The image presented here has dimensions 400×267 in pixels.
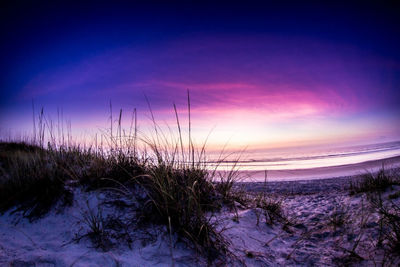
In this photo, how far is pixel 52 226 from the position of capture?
2461 mm

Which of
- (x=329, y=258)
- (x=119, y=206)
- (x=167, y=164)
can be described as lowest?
(x=329, y=258)

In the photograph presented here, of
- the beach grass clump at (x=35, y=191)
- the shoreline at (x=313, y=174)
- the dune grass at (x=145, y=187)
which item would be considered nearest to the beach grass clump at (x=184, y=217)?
the dune grass at (x=145, y=187)

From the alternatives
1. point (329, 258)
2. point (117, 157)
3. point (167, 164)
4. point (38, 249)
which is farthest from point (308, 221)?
point (38, 249)

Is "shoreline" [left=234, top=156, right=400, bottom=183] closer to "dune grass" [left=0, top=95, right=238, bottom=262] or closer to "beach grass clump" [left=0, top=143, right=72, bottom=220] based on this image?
"dune grass" [left=0, top=95, right=238, bottom=262]

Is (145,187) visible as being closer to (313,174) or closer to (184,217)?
(184,217)

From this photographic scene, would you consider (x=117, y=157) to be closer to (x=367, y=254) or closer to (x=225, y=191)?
(x=225, y=191)

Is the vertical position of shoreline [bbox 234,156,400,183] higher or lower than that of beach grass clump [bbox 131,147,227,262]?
lower

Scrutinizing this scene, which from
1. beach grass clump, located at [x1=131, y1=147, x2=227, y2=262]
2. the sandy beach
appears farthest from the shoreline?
beach grass clump, located at [x1=131, y1=147, x2=227, y2=262]

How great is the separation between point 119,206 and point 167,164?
0.84 meters

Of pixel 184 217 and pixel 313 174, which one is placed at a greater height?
pixel 184 217

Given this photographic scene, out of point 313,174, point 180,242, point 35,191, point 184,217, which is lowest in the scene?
point 313,174

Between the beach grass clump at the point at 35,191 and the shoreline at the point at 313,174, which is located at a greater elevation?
the beach grass clump at the point at 35,191

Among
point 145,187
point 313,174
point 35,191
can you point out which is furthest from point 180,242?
point 313,174

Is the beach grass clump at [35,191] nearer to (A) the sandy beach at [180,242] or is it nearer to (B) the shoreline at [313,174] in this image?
(A) the sandy beach at [180,242]
